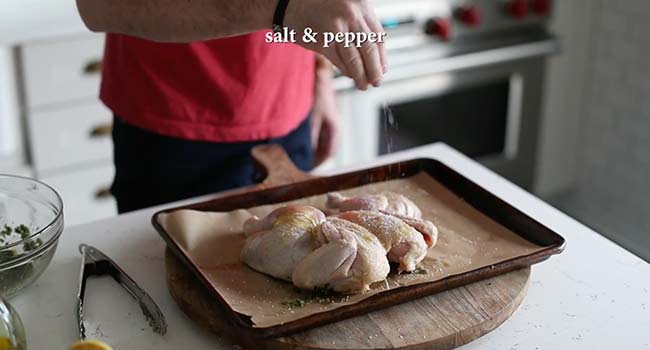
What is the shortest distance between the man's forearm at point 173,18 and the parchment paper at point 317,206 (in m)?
0.24

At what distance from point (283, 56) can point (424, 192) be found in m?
0.40

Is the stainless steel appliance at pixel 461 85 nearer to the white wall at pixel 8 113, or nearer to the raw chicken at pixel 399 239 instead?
the white wall at pixel 8 113

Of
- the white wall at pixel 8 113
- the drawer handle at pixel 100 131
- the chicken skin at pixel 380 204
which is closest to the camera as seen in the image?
the chicken skin at pixel 380 204

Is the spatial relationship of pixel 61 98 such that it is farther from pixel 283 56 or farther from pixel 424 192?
pixel 424 192

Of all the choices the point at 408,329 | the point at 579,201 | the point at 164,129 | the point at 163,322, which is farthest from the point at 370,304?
the point at 579,201

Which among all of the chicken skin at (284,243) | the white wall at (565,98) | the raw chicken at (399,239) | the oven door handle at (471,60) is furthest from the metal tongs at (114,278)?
the white wall at (565,98)

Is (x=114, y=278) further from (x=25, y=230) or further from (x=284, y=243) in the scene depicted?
(x=284, y=243)

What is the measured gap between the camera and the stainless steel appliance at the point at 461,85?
7.50 ft

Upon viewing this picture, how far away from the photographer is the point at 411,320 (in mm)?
934

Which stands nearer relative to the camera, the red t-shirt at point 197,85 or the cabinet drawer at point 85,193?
the red t-shirt at point 197,85

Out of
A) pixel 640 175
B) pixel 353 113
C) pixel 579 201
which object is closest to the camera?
pixel 353 113

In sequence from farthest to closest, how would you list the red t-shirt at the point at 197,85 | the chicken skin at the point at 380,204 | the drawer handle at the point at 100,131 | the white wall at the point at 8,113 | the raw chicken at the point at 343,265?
the drawer handle at the point at 100,131 < the white wall at the point at 8,113 < the red t-shirt at the point at 197,85 < the chicken skin at the point at 380,204 < the raw chicken at the point at 343,265

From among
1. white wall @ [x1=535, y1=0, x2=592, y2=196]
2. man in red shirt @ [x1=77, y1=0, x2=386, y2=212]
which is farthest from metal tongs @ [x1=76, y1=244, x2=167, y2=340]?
white wall @ [x1=535, y1=0, x2=592, y2=196]

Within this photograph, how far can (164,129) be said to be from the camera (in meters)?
1.44
